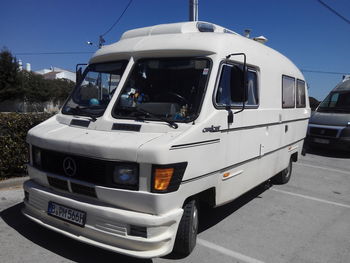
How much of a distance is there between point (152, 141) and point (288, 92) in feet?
13.6

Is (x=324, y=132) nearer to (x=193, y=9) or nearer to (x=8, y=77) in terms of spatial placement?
(x=193, y=9)

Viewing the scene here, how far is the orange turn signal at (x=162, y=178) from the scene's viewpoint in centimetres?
297

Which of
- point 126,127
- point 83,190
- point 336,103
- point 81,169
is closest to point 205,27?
point 126,127

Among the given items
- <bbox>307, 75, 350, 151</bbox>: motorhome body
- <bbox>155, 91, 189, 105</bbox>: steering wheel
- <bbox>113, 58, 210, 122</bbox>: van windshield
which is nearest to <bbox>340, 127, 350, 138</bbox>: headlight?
<bbox>307, 75, 350, 151</bbox>: motorhome body

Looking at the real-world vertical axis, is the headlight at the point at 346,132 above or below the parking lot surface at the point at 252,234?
above

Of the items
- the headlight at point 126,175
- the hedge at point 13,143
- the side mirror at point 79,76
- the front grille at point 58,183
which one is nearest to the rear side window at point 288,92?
the side mirror at point 79,76

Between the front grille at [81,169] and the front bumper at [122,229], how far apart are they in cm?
23

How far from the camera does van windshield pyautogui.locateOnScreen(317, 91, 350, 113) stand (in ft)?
37.4

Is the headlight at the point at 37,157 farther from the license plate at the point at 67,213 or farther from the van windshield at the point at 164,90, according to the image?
the van windshield at the point at 164,90

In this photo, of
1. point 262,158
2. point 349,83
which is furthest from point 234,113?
point 349,83

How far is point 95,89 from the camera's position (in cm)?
459

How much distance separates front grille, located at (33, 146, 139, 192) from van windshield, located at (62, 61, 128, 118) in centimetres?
74

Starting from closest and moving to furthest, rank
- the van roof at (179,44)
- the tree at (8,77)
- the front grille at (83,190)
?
the front grille at (83,190) < the van roof at (179,44) < the tree at (8,77)

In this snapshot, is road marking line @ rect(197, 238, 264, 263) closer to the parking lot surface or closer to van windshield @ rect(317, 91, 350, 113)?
the parking lot surface
